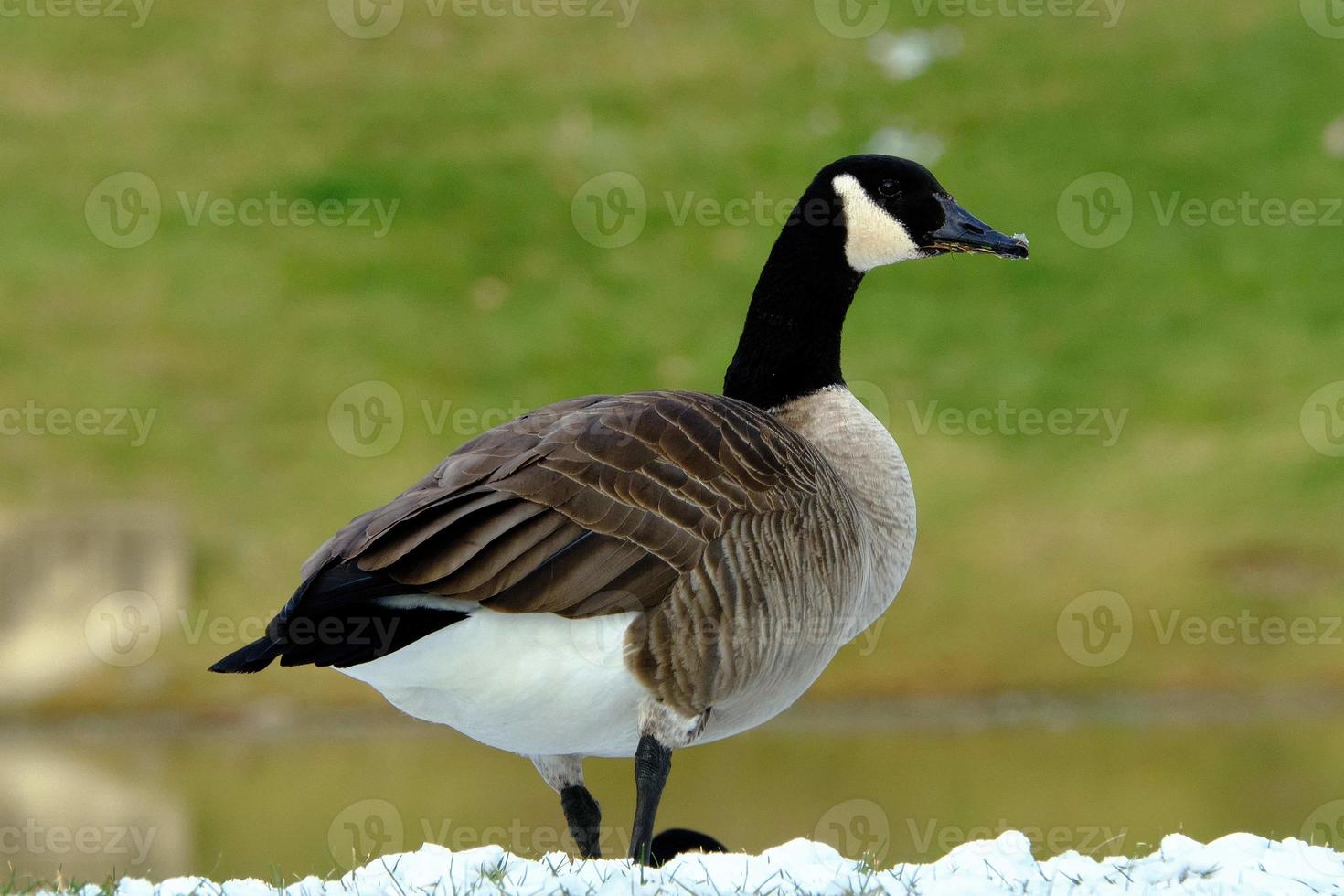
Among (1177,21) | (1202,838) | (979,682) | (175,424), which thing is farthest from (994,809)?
(1177,21)

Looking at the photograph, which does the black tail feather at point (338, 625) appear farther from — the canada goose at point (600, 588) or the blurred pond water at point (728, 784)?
the blurred pond water at point (728, 784)

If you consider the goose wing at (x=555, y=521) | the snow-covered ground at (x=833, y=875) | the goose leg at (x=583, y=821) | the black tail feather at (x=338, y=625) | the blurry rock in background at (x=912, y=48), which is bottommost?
the snow-covered ground at (x=833, y=875)

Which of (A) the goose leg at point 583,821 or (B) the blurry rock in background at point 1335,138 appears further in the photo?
(B) the blurry rock in background at point 1335,138

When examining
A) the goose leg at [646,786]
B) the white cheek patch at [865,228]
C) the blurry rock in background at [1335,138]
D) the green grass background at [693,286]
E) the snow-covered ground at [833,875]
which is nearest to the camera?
the snow-covered ground at [833,875]

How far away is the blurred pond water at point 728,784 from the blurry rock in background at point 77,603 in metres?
0.96

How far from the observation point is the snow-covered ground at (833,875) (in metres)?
4.37

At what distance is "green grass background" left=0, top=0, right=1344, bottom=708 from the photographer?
21.7 meters

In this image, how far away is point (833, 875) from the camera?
4496 millimetres

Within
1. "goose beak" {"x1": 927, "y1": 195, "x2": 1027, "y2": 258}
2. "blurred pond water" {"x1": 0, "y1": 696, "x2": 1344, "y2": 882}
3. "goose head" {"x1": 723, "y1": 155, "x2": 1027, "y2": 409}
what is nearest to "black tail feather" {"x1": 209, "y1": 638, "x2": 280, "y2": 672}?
"goose head" {"x1": 723, "y1": 155, "x2": 1027, "y2": 409}

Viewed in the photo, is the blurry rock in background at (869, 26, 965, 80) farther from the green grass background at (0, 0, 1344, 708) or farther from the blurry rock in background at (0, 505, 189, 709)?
the blurry rock in background at (0, 505, 189, 709)

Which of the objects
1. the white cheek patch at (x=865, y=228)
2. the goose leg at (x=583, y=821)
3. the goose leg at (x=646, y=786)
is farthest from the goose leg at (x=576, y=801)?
the white cheek patch at (x=865, y=228)

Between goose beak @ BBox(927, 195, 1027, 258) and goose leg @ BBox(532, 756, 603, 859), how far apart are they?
2.63 meters

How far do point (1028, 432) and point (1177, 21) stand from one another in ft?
46.9

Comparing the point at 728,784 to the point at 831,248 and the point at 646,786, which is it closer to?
the point at 831,248
